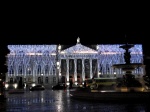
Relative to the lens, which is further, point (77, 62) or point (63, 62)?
point (77, 62)

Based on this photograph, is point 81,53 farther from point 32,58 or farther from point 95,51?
point 32,58

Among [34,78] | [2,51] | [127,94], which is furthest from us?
[34,78]

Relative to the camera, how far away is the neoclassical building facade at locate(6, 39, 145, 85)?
94438mm

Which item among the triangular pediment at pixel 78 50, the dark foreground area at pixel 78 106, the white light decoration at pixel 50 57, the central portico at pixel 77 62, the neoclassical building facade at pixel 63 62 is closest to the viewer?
the dark foreground area at pixel 78 106

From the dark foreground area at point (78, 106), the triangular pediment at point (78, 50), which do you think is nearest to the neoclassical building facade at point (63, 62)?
the triangular pediment at point (78, 50)

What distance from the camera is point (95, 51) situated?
325 feet

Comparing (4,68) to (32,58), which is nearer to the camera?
(4,68)

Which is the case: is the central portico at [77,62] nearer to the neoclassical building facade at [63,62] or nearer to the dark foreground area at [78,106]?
the neoclassical building facade at [63,62]

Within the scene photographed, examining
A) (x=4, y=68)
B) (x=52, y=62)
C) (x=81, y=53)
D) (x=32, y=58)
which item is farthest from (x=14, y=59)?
(x=4, y=68)

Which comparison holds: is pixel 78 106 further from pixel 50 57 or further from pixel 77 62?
pixel 77 62

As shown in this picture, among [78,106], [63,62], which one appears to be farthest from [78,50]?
[78,106]

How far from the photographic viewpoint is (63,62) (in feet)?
322

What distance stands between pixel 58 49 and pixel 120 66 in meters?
72.6

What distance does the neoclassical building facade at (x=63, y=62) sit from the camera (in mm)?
94438
